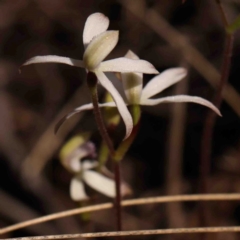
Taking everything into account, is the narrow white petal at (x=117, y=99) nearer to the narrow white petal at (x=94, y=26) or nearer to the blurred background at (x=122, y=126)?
the narrow white petal at (x=94, y=26)

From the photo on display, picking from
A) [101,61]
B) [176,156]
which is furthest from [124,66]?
[176,156]

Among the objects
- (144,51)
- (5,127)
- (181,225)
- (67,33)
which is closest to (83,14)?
(67,33)

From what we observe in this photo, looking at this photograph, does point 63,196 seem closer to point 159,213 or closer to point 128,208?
point 128,208

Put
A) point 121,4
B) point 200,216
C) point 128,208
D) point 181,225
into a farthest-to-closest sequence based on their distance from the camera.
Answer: point 121,4 < point 128,208 < point 181,225 < point 200,216

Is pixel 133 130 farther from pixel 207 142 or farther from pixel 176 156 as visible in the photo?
pixel 176 156

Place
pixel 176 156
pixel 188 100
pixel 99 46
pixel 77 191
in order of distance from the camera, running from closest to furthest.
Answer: pixel 99 46, pixel 188 100, pixel 77 191, pixel 176 156
